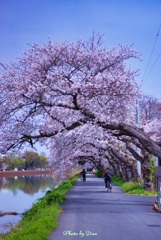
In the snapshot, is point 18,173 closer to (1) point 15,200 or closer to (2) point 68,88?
(1) point 15,200

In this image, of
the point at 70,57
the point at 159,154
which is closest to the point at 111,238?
the point at 159,154

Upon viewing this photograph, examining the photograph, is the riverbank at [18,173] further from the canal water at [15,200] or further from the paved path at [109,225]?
the paved path at [109,225]

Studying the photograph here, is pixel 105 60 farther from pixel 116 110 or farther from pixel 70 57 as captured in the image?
pixel 116 110

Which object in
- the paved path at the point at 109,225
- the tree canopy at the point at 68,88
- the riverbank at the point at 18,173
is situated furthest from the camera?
the riverbank at the point at 18,173

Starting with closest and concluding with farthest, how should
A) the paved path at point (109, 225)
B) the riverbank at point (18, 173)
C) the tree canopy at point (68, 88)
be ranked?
1. the paved path at point (109, 225)
2. the tree canopy at point (68, 88)
3. the riverbank at point (18, 173)

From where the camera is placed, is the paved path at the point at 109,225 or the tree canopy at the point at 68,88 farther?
the tree canopy at the point at 68,88

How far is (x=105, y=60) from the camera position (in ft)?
62.8

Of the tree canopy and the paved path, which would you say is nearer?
the paved path

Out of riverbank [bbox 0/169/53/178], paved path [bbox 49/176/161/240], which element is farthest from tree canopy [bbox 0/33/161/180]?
riverbank [bbox 0/169/53/178]

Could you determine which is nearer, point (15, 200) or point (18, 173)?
point (15, 200)

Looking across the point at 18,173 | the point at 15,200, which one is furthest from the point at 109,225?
the point at 18,173

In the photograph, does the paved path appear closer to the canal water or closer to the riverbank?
the canal water

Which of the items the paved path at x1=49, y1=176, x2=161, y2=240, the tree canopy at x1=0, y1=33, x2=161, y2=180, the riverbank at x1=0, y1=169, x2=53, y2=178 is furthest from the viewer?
the riverbank at x1=0, y1=169, x2=53, y2=178

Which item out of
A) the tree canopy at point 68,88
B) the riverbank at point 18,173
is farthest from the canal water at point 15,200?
the riverbank at point 18,173
